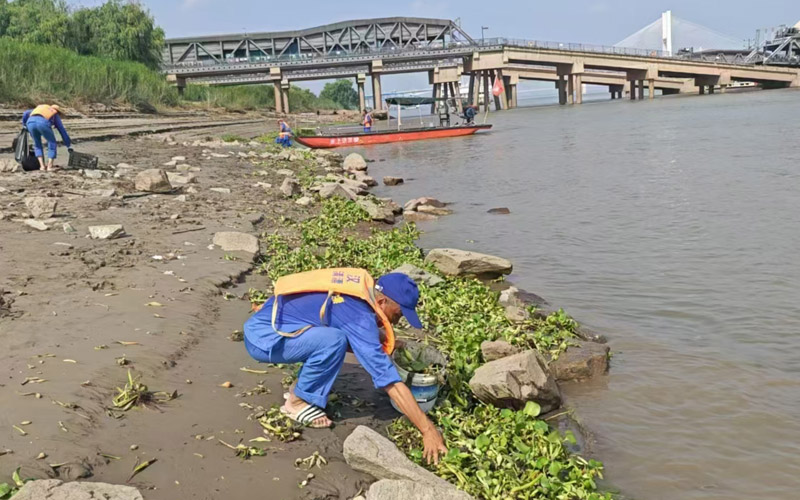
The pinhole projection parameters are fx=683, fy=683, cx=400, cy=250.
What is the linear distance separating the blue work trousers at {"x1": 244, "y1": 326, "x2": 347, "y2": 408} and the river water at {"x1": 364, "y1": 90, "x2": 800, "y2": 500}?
191 centimetres

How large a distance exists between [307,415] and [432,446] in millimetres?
818

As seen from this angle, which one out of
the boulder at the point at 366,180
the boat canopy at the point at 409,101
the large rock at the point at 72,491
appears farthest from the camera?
the boat canopy at the point at 409,101

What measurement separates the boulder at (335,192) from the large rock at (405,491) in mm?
10975

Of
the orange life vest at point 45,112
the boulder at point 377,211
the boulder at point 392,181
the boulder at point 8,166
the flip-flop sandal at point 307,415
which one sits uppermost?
the orange life vest at point 45,112

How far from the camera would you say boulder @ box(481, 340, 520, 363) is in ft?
18.6

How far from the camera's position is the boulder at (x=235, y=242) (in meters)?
8.34

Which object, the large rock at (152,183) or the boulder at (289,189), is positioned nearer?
the large rock at (152,183)

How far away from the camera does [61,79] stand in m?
29.3

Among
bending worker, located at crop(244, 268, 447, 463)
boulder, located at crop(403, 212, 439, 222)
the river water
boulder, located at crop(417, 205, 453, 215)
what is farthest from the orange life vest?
bending worker, located at crop(244, 268, 447, 463)

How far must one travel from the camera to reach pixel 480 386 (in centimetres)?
480

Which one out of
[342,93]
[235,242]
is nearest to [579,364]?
[235,242]

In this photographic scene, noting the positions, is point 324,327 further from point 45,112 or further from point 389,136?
point 389,136

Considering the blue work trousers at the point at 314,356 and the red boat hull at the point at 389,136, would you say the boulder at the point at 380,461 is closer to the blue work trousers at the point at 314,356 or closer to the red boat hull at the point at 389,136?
the blue work trousers at the point at 314,356

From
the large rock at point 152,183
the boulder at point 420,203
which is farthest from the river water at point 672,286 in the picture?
the large rock at point 152,183
